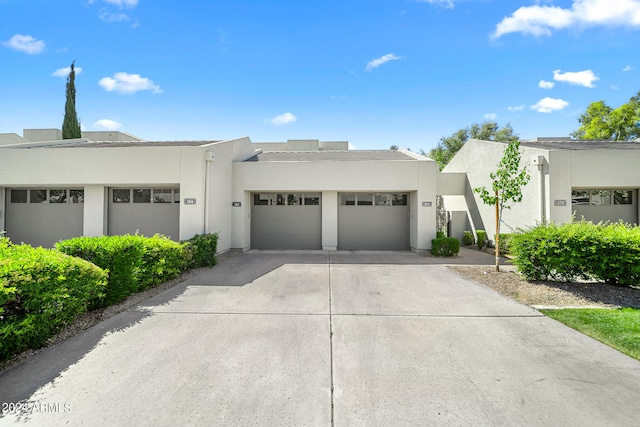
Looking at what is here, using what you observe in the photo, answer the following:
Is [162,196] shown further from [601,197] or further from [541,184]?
[601,197]

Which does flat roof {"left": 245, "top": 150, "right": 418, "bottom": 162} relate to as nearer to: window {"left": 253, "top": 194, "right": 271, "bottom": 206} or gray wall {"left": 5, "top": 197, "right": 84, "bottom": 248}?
window {"left": 253, "top": 194, "right": 271, "bottom": 206}

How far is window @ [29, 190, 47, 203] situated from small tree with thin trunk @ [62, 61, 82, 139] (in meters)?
13.3

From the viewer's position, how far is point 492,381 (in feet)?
10.5

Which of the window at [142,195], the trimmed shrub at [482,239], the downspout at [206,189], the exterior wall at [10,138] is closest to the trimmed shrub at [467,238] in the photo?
the trimmed shrub at [482,239]

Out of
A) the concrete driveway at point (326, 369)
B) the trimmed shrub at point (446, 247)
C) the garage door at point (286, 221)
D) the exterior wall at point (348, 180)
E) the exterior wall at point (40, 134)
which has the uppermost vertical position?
the exterior wall at point (40, 134)

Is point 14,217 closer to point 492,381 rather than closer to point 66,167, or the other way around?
point 66,167

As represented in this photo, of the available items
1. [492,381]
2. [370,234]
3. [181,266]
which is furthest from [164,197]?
[492,381]

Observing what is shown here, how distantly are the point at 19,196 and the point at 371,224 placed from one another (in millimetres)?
15147

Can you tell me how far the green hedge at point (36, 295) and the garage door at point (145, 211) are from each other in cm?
677

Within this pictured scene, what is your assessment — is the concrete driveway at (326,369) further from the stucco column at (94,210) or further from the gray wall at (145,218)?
the stucco column at (94,210)

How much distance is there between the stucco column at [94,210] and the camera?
11227 mm

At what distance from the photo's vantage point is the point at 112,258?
5.64 metres

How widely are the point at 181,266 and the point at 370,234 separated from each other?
837 centimetres

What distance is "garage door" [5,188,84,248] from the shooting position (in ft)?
38.4
